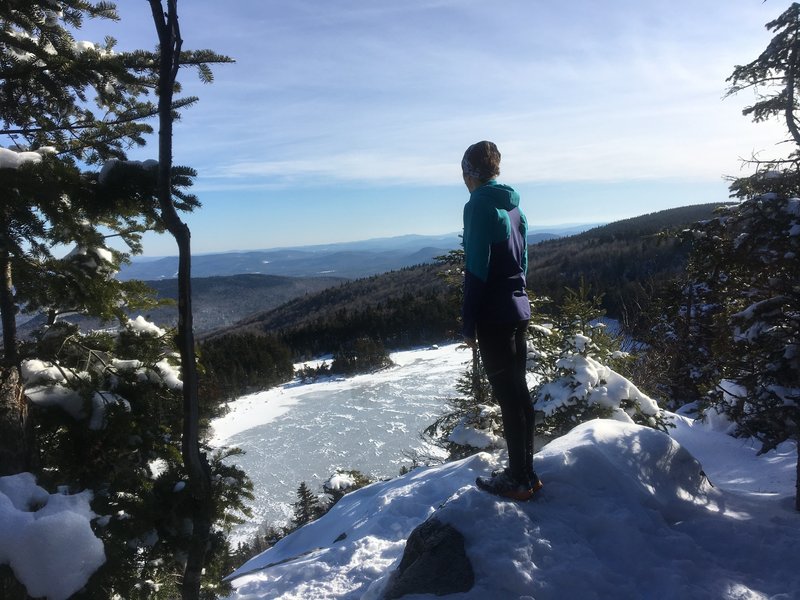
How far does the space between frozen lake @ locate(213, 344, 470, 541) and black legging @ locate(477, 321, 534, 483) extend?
1900cm

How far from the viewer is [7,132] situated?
13.0ft

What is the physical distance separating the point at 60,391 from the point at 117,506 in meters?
1.13

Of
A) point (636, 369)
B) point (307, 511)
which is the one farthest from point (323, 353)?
point (636, 369)

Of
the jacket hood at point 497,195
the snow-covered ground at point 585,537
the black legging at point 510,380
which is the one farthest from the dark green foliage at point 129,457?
the jacket hood at point 497,195

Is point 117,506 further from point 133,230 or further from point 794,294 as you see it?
point 794,294

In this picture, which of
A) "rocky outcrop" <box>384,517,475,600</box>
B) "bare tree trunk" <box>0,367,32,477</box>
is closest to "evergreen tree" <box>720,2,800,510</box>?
"rocky outcrop" <box>384,517,475,600</box>

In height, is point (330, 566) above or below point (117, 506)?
below

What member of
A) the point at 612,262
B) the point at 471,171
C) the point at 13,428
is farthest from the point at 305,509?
the point at 612,262

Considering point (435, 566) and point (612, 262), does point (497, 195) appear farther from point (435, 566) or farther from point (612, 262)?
point (612, 262)

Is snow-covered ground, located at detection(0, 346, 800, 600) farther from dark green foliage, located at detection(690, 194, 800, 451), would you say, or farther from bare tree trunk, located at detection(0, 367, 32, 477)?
dark green foliage, located at detection(690, 194, 800, 451)

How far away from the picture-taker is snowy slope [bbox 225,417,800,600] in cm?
306

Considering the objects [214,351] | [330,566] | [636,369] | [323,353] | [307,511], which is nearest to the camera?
[330,566]

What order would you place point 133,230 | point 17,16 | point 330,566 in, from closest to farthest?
point 17,16 < point 133,230 < point 330,566

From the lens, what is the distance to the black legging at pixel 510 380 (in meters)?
3.46
